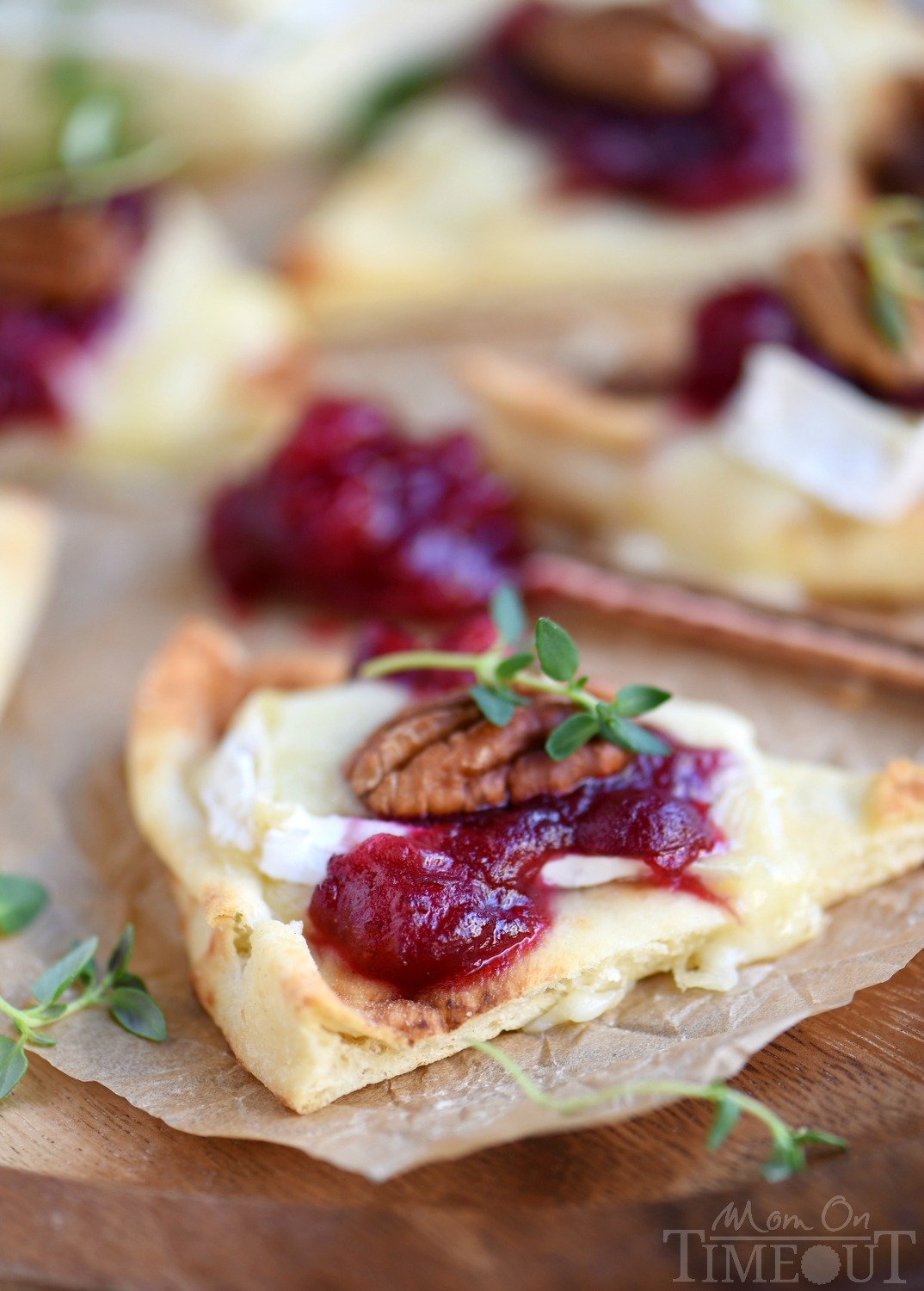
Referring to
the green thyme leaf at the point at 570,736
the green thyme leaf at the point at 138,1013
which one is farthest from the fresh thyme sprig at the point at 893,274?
the green thyme leaf at the point at 138,1013

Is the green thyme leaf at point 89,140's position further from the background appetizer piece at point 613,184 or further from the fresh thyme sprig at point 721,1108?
the fresh thyme sprig at point 721,1108

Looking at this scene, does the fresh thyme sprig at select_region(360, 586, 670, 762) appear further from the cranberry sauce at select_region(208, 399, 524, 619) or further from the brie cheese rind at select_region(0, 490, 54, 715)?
the brie cheese rind at select_region(0, 490, 54, 715)

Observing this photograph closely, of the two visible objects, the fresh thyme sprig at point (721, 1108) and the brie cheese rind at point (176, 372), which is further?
the brie cheese rind at point (176, 372)

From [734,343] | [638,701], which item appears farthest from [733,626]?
[638,701]

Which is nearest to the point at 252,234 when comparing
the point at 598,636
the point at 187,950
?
the point at 598,636

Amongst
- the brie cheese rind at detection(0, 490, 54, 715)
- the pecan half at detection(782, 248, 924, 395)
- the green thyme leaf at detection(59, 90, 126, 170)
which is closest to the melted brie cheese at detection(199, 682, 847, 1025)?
the brie cheese rind at detection(0, 490, 54, 715)

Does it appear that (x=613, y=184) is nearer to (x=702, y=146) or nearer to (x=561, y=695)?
(x=702, y=146)

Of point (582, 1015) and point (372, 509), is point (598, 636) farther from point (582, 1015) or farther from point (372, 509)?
point (582, 1015)
